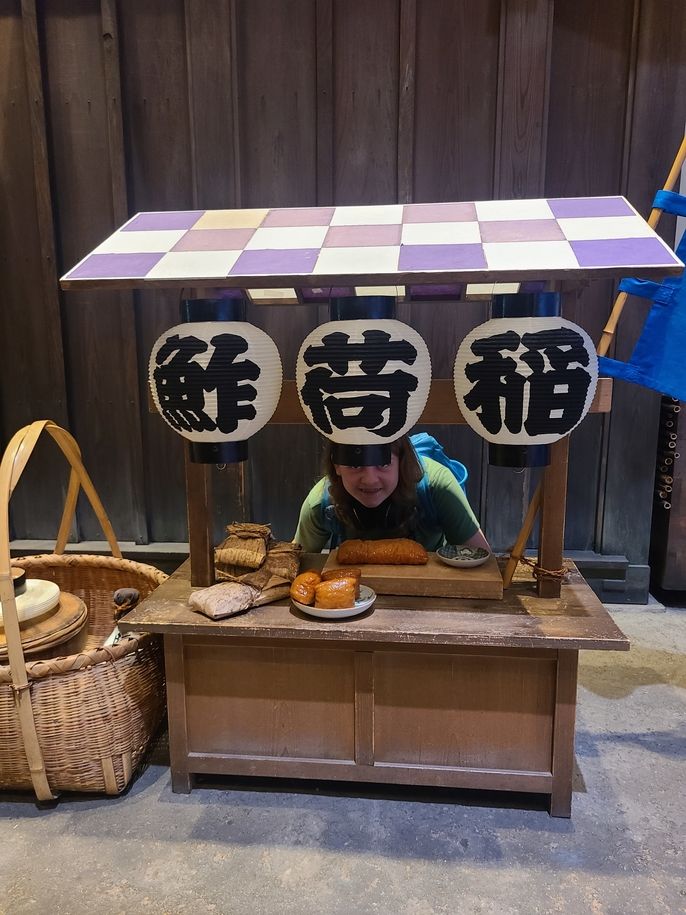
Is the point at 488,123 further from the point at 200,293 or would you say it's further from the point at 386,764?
the point at 386,764

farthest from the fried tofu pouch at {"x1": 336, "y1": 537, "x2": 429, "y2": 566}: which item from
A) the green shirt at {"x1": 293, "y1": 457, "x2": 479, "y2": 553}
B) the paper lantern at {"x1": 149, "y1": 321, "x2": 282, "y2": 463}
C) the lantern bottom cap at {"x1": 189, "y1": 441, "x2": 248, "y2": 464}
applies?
the paper lantern at {"x1": 149, "y1": 321, "x2": 282, "y2": 463}

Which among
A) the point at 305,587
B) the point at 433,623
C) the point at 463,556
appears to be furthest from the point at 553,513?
the point at 305,587

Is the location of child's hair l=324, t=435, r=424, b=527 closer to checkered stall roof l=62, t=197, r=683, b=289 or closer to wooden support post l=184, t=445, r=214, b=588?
wooden support post l=184, t=445, r=214, b=588

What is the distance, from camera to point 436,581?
2561mm

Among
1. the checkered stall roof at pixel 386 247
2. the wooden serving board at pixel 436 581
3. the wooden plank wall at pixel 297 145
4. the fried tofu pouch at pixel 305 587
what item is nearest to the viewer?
the checkered stall roof at pixel 386 247

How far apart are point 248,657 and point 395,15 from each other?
4134mm

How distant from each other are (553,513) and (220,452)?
4.41 ft

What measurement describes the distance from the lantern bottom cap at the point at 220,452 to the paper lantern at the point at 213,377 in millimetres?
62

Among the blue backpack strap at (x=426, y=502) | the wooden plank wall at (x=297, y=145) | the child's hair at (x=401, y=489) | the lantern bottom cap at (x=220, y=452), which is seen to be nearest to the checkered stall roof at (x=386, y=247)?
the lantern bottom cap at (x=220, y=452)

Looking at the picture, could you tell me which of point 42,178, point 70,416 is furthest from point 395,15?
point 70,416

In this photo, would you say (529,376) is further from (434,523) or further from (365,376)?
(434,523)

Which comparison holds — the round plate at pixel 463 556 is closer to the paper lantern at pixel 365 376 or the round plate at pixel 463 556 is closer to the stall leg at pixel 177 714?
the paper lantern at pixel 365 376

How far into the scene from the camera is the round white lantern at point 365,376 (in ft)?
6.79

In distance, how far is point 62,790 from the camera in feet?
8.23
